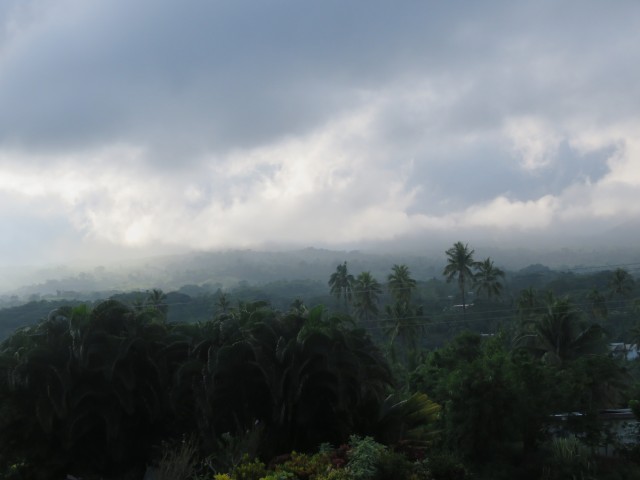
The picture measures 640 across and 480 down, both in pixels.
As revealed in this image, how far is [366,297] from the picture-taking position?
71.4 metres

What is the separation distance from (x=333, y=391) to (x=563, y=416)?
639 centimetres

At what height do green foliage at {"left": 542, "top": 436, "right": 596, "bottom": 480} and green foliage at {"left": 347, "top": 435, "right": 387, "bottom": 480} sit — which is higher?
green foliage at {"left": 347, "top": 435, "right": 387, "bottom": 480}

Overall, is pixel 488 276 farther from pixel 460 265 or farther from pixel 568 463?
pixel 568 463

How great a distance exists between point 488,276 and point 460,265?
13.8ft

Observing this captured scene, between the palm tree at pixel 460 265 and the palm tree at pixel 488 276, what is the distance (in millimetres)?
1468

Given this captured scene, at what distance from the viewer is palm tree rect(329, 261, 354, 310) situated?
74.6 metres

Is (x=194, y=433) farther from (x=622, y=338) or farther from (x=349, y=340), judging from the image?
(x=622, y=338)

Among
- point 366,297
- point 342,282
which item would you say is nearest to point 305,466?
point 366,297

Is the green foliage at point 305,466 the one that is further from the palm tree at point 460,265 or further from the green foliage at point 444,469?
the palm tree at point 460,265

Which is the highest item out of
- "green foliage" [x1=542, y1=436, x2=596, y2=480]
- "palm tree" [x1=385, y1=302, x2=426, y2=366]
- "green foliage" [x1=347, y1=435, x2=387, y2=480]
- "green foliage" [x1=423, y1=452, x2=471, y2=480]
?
"green foliage" [x1=347, y1=435, x2=387, y2=480]

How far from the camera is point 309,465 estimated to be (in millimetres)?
12609

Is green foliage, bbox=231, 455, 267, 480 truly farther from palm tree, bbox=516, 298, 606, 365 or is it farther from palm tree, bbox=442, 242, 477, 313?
palm tree, bbox=442, 242, 477, 313

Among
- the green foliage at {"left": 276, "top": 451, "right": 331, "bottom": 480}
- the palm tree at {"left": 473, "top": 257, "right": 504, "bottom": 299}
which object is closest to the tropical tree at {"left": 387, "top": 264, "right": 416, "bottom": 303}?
the palm tree at {"left": 473, "top": 257, "right": 504, "bottom": 299}

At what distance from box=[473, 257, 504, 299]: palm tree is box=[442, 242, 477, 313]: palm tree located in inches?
57.8
